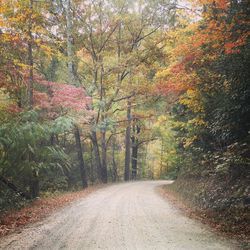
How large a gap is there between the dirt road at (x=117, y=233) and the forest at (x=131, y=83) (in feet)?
5.63

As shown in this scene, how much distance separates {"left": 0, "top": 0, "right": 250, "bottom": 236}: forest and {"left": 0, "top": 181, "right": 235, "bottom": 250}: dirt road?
1716 mm

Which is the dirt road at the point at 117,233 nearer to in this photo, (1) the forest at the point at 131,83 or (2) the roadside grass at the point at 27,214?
(2) the roadside grass at the point at 27,214

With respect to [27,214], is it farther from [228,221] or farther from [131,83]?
[131,83]

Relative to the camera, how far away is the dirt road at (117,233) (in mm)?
6129

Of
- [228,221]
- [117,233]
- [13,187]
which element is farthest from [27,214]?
[228,221]

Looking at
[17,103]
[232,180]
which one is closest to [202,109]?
[232,180]

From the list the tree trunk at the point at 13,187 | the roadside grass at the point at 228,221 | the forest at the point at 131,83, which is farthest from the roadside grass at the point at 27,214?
the roadside grass at the point at 228,221

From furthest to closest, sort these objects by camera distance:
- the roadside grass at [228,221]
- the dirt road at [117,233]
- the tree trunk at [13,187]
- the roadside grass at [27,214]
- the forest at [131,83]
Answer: the tree trunk at [13,187] < the forest at [131,83] < the roadside grass at [27,214] < the roadside grass at [228,221] < the dirt road at [117,233]

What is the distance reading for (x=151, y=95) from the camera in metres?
22.5

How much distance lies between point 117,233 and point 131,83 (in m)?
16.4

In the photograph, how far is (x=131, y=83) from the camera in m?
22.2

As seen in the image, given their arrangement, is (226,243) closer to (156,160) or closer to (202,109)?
(202,109)

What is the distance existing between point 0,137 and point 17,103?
553 cm

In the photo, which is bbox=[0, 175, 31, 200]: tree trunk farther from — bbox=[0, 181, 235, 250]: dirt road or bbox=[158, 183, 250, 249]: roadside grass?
bbox=[158, 183, 250, 249]: roadside grass
